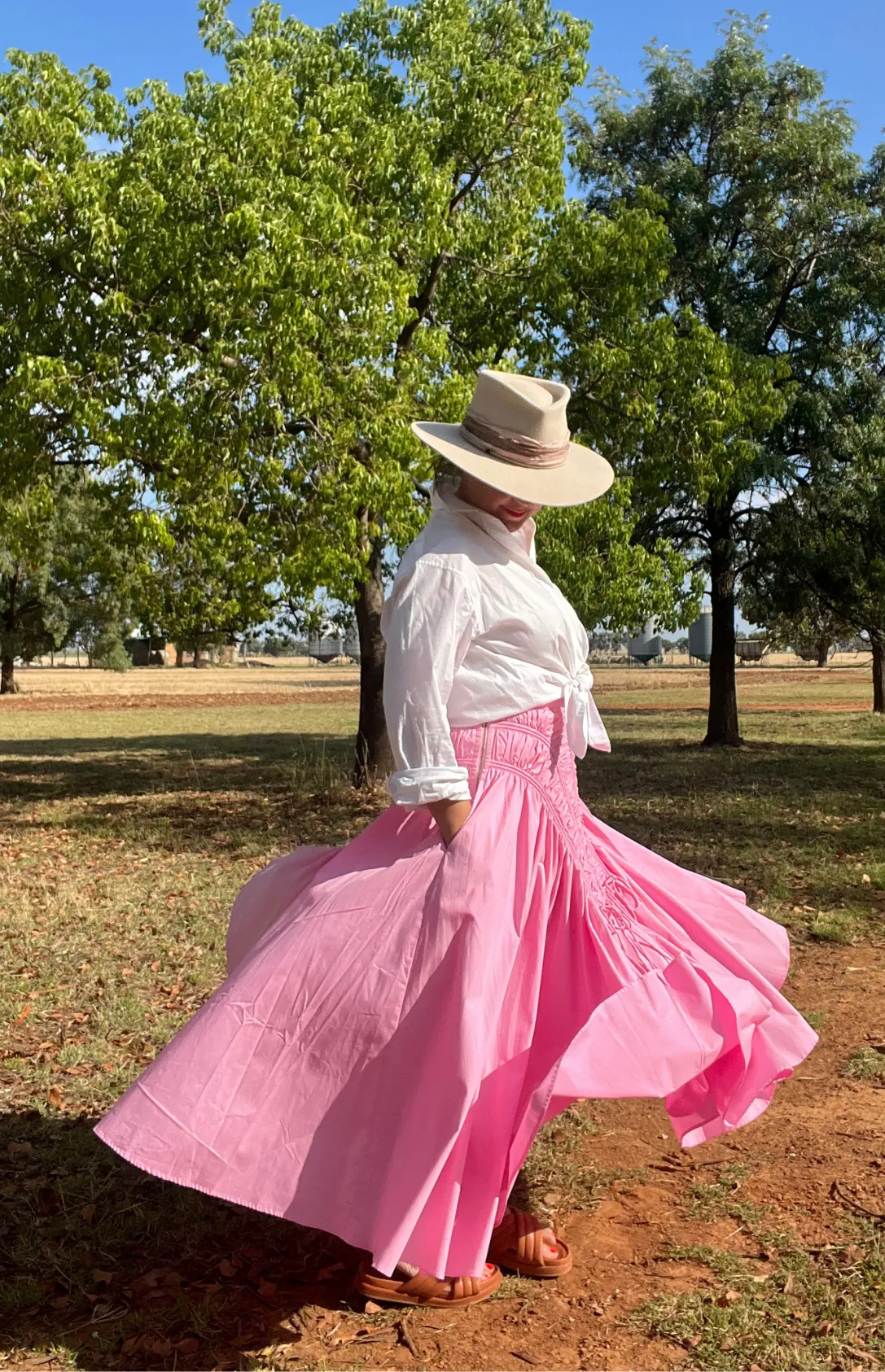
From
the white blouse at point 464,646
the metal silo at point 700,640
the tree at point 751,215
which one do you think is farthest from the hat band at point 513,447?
the metal silo at point 700,640

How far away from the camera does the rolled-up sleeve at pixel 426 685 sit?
9.09 feet

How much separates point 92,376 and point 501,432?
26.6ft

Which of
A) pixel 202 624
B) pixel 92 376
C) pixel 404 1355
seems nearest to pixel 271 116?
pixel 92 376

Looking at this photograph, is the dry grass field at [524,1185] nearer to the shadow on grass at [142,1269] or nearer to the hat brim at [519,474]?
the shadow on grass at [142,1269]

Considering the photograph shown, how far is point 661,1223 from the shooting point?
3.35 metres

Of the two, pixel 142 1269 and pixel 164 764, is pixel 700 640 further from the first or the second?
pixel 142 1269

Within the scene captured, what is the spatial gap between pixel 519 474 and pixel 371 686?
1032cm

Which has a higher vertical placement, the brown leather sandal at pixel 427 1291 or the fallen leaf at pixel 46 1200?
the brown leather sandal at pixel 427 1291

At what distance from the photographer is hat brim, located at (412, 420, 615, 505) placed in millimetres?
2916

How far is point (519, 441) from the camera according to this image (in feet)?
9.80

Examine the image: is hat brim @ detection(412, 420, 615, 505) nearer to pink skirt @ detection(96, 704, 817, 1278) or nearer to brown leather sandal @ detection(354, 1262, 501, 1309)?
pink skirt @ detection(96, 704, 817, 1278)

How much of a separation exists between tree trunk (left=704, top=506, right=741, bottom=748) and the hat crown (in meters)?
14.8

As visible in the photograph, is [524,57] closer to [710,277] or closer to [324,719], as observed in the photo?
[710,277]

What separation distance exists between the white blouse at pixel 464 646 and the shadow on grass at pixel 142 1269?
1.35 m
